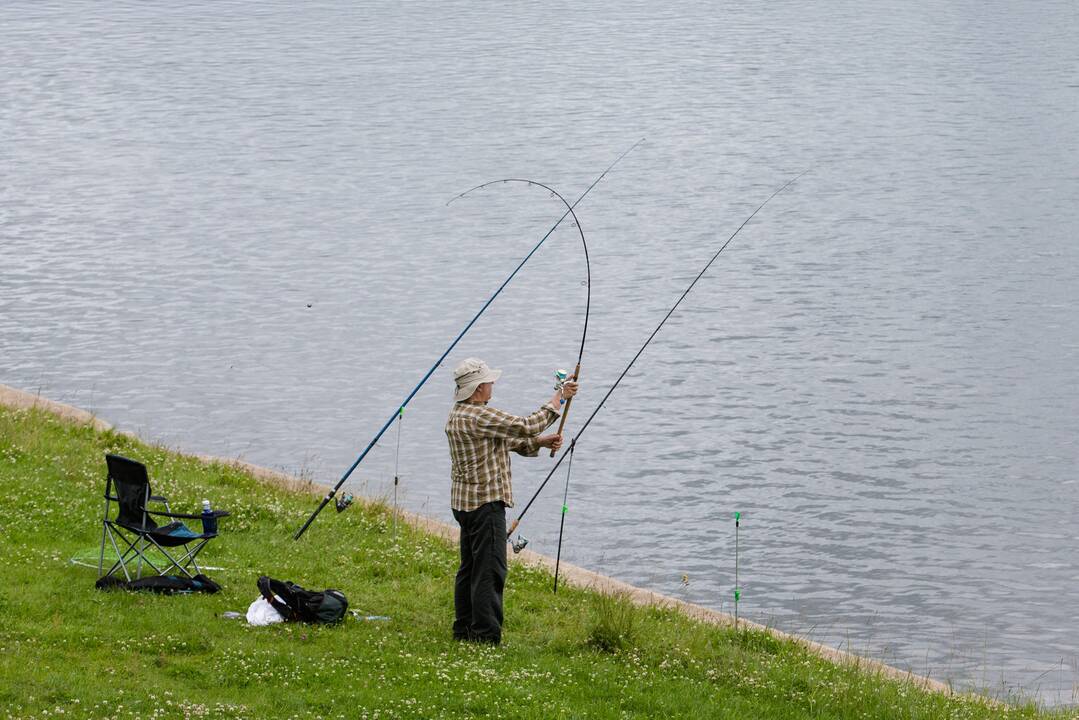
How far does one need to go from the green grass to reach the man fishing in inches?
15.3

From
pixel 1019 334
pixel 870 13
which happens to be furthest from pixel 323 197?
pixel 870 13

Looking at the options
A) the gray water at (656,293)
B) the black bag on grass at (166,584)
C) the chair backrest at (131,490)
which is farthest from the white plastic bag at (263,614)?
the gray water at (656,293)

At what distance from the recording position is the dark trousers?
9.16 m

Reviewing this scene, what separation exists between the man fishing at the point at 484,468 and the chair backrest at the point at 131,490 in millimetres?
2064

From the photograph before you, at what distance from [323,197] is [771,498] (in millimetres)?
19064

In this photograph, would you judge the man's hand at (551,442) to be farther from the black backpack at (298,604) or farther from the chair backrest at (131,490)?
the chair backrest at (131,490)

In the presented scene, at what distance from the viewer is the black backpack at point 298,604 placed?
944 cm

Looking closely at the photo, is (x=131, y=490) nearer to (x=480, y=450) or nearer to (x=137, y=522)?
(x=137, y=522)

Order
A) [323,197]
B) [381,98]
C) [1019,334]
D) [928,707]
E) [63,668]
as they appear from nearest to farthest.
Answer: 1. [63,668]
2. [928,707]
3. [1019,334]
4. [323,197]
5. [381,98]

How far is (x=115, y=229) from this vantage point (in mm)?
32094

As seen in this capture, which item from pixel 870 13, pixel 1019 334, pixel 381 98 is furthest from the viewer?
pixel 870 13

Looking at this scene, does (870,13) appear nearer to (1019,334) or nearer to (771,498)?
(1019,334)

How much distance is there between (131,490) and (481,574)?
7.88 feet

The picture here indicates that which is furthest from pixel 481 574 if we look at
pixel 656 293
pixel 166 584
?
pixel 656 293
